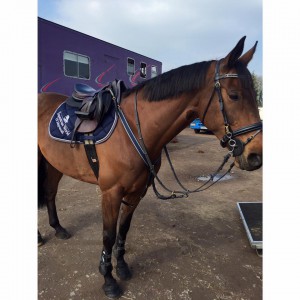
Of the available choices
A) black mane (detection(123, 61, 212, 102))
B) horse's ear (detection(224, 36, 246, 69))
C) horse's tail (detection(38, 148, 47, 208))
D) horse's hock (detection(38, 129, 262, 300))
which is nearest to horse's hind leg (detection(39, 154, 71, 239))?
horse's tail (detection(38, 148, 47, 208))

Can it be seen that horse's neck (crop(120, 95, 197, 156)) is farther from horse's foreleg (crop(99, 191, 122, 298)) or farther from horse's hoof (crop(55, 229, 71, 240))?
horse's hoof (crop(55, 229, 71, 240))

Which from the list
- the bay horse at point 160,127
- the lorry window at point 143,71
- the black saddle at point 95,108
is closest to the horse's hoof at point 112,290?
the bay horse at point 160,127

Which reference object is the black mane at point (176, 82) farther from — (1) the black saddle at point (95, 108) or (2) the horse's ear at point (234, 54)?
(1) the black saddle at point (95, 108)

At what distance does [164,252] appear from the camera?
2939 millimetres

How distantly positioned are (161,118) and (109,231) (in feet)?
3.78

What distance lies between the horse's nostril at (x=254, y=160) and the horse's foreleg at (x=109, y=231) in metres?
1.09

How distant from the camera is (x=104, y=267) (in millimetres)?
2348

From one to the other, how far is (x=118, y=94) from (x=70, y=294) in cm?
187

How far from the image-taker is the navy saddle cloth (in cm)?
215

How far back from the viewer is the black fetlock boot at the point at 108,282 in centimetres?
226

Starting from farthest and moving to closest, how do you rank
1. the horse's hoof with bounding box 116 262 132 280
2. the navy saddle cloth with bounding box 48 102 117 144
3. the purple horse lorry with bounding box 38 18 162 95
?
the purple horse lorry with bounding box 38 18 162 95 < the horse's hoof with bounding box 116 262 132 280 < the navy saddle cloth with bounding box 48 102 117 144

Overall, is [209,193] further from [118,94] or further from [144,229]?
[118,94]

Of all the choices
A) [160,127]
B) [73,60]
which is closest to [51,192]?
[160,127]

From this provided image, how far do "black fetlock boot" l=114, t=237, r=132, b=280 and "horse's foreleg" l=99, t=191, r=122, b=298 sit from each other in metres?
0.17
